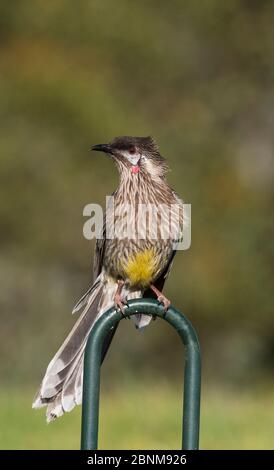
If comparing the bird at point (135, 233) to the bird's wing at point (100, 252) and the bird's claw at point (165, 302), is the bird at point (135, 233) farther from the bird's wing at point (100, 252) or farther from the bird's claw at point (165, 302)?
the bird's claw at point (165, 302)

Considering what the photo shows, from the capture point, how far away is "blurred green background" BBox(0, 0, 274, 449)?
17219 millimetres

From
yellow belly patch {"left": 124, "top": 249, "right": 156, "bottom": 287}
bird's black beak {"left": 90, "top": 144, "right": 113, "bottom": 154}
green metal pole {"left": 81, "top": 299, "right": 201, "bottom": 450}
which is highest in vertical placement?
bird's black beak {"left": 90, "top": 144, "right": 113, "bottom": 154}

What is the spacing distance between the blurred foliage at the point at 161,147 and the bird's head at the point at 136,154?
893 cm

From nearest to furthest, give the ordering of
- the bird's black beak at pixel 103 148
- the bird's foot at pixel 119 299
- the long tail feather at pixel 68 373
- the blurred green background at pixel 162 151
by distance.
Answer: the bird's foot at pixel 119 299
the long tail feather at pixel 68 373
the bird's black beak at pixel 103 148
the blurred green background at pixel 162 151

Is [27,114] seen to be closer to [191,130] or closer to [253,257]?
[191,130]

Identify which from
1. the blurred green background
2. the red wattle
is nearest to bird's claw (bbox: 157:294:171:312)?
the red wattle

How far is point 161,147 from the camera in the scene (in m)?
18.6

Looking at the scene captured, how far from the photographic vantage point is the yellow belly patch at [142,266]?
6.11m

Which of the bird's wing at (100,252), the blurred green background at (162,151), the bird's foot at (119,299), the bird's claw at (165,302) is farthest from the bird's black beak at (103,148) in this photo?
the blurred green background at (162,151)

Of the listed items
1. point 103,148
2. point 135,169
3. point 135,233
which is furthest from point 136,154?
point 135,233

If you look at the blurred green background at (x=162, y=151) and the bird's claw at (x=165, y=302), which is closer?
the bird's claw at (x=165, y=302)

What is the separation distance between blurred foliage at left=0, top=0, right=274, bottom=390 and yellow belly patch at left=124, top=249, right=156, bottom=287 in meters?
9.02

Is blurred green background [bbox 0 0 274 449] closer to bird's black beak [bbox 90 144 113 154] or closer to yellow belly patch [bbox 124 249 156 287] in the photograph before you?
yellow belly patch [bbox 124 249 156 287]
